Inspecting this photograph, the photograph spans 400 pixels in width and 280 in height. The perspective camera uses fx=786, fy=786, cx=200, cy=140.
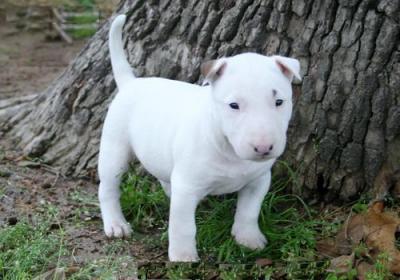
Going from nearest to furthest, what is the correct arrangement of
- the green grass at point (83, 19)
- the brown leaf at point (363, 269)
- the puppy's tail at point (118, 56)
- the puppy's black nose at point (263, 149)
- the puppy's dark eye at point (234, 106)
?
1. the puppy's black nose at point (263, 149)
2. the puppy's dark eye at point (234, 106)
3. the brown leaf at point (363, 269)
4. the puppy's tail at point (118, 56)
5. the green grass at point (83, 19)

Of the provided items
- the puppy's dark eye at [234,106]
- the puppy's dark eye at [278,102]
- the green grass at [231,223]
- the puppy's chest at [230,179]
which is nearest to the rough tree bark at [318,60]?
the green grass at [231,223]

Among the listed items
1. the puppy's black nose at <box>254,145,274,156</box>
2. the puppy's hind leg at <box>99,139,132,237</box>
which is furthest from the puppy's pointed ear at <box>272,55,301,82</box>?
the puppy's hind leg at <box>99,139,132,237</box>

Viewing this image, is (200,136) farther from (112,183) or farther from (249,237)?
(112,183)

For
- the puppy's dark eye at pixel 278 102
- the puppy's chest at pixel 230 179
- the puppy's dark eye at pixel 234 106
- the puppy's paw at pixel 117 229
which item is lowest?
the puppy's paw at pixel 117 229

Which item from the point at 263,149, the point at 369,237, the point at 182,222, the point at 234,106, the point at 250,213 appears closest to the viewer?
the point at 263,149

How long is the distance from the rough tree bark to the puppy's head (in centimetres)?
73

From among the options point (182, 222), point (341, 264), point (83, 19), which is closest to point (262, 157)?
point (182, 222)

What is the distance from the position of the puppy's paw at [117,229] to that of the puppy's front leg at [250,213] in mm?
648

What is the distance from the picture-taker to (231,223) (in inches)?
169

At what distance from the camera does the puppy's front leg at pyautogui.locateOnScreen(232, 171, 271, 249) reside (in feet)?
13.2

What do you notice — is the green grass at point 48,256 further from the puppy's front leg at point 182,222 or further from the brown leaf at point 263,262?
the brown leaf at point 263,262

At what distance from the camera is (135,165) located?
494 cm

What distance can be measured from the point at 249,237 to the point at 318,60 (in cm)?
103

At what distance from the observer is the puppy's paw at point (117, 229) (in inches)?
171
